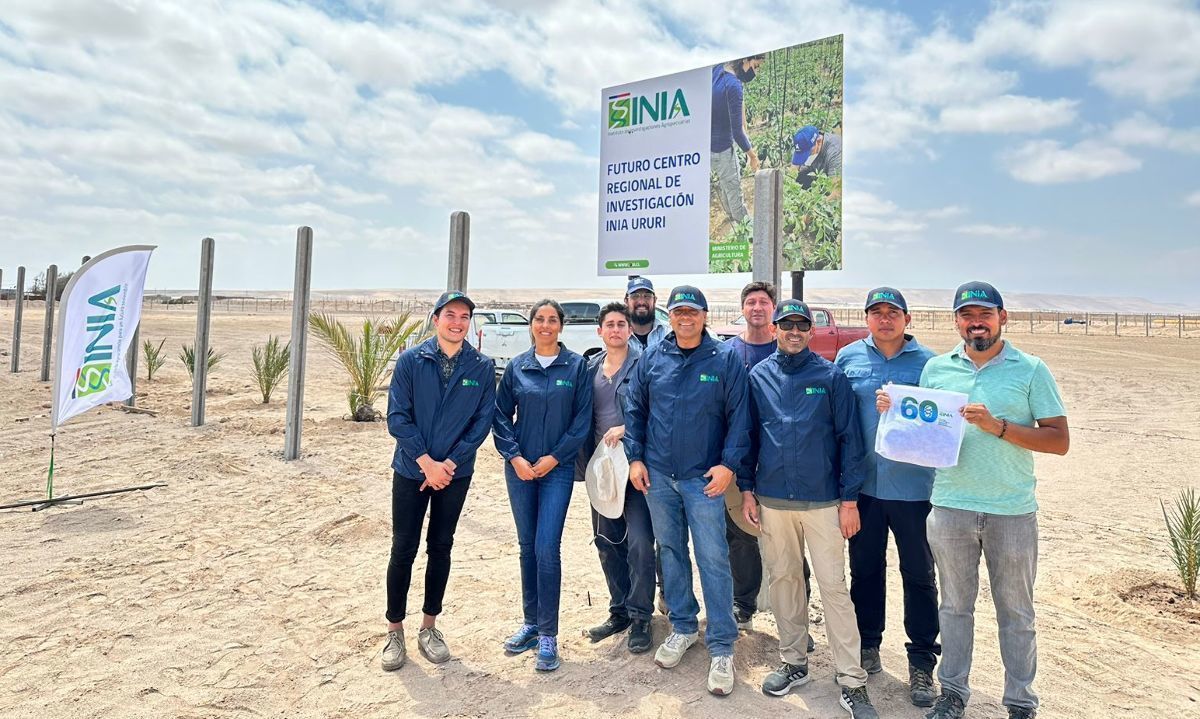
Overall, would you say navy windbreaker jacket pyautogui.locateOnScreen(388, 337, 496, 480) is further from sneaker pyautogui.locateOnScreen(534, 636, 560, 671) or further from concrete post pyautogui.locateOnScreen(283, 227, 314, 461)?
concrete post pyautogui.locateOnScreen(283, 227, 314, 461)

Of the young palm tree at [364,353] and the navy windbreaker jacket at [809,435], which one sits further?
the young palm tree at [364,353]

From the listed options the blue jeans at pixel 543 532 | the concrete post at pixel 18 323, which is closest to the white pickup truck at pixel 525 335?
the blue jeans at pixel 543 532

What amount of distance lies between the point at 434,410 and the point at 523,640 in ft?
4.23

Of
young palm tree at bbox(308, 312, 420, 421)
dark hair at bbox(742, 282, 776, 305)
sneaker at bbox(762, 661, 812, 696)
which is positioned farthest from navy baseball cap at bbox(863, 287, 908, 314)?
young palm tree at bbox(308, 312, 420, 421)

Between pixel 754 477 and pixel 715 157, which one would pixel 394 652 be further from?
pixel 715 157

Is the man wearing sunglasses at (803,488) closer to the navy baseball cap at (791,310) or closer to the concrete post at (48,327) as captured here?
the navy baseball cap at (791,310)

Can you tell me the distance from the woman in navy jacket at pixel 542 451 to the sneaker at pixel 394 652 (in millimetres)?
523

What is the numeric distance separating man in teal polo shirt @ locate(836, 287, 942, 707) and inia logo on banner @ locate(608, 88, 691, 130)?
3517 millimetres

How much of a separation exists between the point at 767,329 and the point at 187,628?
3.54 meters

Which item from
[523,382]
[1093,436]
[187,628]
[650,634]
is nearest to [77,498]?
[187,628]

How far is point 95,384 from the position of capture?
623 cm

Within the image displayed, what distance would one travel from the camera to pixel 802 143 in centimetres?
638

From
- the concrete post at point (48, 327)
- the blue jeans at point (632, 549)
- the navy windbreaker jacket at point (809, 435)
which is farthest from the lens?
the concrete post at point (48, 327)

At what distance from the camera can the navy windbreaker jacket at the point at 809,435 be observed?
9.32 ft
